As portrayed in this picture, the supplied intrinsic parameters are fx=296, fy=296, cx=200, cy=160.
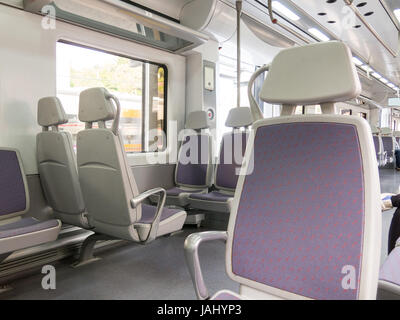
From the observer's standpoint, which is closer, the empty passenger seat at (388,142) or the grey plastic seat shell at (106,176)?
the grey plastic seat shell at (106,176)

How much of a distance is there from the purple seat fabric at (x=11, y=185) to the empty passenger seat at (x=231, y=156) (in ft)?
5.23

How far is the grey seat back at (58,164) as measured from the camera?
93.7 inches

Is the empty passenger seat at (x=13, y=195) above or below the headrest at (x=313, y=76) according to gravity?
below

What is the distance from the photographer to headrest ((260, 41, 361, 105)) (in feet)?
3.19

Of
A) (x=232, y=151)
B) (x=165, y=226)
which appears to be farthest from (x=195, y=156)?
(x=165, y=226)

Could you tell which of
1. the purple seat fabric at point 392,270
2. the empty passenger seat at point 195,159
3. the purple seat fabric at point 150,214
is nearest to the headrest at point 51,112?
the purple seat fabric at point 150,214

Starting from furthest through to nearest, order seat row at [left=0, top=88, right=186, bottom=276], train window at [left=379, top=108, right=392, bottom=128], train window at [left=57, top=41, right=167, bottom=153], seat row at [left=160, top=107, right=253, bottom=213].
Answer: train window at [left=379, top=108, right=392, bottom=128]
seat row at [left=160, top=107, right=253, bottom=213]
train window at [left=57, top=41, right=167, bottom=153]
seat row at [left=0, top=88, right=186, bottom=276]

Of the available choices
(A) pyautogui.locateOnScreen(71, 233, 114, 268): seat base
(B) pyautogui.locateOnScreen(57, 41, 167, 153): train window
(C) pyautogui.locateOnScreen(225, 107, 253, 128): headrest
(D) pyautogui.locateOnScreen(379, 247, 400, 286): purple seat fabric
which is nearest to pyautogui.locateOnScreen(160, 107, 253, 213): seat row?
(C) pyautogui.locateOnScreen(225, 107, 253, 128): headrest

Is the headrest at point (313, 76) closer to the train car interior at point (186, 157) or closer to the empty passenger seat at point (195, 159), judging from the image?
the train car interior at point (186, 157)

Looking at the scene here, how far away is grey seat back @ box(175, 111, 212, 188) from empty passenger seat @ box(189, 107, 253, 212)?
193mm

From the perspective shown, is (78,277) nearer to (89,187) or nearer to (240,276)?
(89,187)

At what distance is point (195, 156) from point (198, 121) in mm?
446

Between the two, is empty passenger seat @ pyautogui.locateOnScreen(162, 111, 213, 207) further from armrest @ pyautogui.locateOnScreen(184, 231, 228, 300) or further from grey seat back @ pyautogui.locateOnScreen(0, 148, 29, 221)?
armrest @ pyautogui.locateOnScreen(184, 231, 228, 300)

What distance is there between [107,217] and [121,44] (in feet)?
6.60
